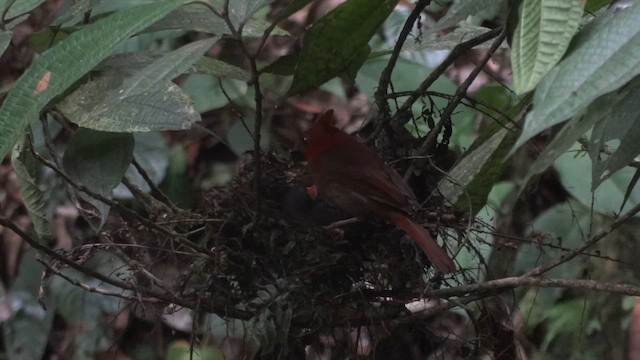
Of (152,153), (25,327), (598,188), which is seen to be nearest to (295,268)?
(152,153)

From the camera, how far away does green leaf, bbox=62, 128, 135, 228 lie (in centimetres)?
92

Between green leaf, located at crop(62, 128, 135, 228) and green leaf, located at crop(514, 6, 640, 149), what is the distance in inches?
18.0

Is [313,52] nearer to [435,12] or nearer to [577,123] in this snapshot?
[577,123]

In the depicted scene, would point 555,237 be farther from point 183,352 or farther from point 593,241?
point 183,352

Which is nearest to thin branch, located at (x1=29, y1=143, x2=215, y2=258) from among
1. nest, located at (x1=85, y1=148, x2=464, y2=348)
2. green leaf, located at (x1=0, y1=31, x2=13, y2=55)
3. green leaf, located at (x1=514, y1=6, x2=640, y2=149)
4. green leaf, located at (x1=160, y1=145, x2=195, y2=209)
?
nest, located at (x1=85, y1=148, x2=464, y2=348)

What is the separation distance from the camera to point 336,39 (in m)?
0.99

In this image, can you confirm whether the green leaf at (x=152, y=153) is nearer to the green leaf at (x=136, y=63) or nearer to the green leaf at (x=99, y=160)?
the green leaf at (x=136, y=63)

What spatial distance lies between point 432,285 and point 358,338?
101 millimetres

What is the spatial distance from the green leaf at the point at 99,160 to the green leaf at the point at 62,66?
0.15 metres

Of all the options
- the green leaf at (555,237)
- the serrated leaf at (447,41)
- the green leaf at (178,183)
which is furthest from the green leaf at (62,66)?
the green leaf at (178,183)

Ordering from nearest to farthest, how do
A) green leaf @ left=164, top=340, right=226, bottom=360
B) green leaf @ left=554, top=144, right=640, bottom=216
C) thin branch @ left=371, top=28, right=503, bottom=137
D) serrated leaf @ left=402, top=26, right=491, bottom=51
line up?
1. thin branch @ left=371, top=28, right=503, bottom=137
2. serrated leaf @ left=402, top=26, right=491, bottom=51
3. green leaf @ left=554, top=144, right=640, bottom=216
4. green leaf @ left=164, top=340, right=226, bottom=360

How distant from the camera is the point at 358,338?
99 centimetres

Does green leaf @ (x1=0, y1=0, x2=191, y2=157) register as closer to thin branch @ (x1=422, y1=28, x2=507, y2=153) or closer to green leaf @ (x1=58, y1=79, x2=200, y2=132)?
green leaf @ (x1=58, y1=79, x2=200, y2=132)

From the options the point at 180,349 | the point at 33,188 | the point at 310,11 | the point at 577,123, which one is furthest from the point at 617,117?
the point at 310,11
